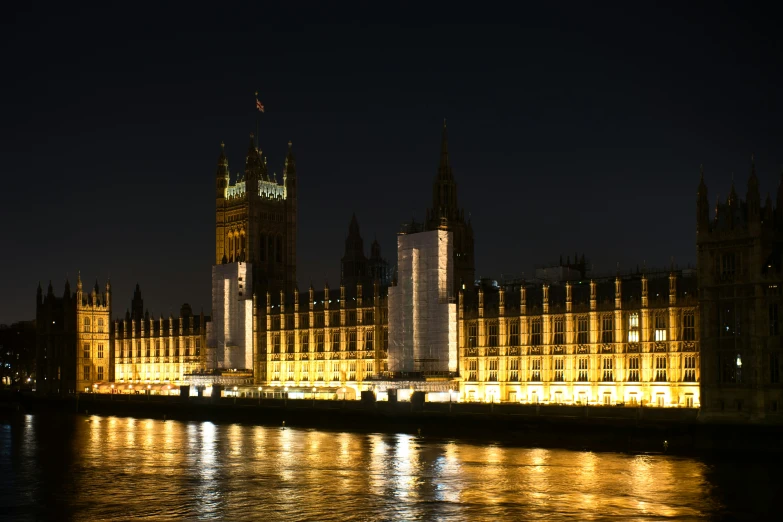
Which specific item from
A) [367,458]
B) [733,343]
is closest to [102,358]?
[367,458]

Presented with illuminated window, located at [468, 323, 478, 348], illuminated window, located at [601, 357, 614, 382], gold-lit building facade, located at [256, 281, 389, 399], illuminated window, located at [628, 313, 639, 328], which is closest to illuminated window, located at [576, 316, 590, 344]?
illuminated window, located at [601, 357, 614, 382]

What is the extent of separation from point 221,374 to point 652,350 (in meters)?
63.3

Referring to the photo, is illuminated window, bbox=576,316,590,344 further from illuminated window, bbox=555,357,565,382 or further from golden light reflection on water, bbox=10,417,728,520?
golden light reflection on water, bbox=10,417,728,520

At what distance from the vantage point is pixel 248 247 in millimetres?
155625

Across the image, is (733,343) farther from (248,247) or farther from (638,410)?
(248,247)

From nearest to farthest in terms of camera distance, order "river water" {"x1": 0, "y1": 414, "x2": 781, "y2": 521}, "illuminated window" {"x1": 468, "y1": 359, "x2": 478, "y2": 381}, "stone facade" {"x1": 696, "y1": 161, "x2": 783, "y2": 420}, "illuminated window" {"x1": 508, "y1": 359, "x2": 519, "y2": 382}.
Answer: "river water" {"x1": 0, "y1": 414, "x2": 781, "y2": 521} < "stone facade" {"x1": 696, "y1": 161, "x2": 783, "y2": 420} < "illuminated window" {"x1": 508, "y1": 359, "x2": 519, "y2": 382} < "illuminated window" {"x1": 468, "y1": 359, "x2": 478, "y2": 381}

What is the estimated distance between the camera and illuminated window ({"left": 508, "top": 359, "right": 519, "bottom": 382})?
10888 cm

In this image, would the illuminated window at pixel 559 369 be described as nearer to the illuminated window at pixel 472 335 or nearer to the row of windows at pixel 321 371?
the illuminated window at pixel 472 335

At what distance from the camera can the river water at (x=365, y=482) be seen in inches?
2057

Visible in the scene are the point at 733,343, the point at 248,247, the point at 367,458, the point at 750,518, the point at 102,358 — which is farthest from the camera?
the point at 102,358

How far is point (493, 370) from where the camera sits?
364ft

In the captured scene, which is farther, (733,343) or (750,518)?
(733,343)

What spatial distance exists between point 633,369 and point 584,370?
5615mm

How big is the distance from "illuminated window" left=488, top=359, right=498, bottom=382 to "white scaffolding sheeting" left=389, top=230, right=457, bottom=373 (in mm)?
4221
